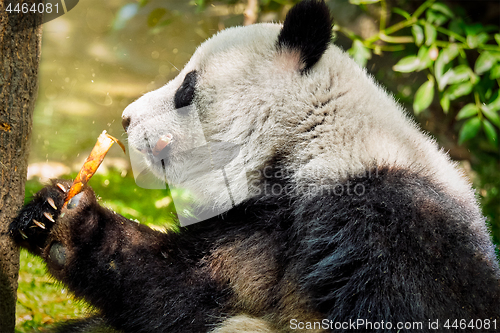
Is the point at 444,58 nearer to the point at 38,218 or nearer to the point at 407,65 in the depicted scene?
the point at 407,65

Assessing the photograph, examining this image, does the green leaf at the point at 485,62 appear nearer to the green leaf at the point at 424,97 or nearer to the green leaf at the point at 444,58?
the green leaf at the point at 444,58

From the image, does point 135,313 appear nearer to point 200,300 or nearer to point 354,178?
point 200,300

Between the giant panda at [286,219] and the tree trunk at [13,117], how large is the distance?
4.6 inches

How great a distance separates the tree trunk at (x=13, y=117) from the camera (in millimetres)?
2402

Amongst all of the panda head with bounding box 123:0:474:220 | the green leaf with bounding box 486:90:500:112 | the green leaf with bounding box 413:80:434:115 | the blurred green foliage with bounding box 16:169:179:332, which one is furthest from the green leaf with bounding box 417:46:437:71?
the blurred green foliage with bounding box 16:169:179:332

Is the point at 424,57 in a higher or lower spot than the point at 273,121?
lower

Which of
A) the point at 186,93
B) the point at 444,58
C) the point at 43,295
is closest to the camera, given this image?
the point at 186,93

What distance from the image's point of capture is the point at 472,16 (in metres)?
7.44

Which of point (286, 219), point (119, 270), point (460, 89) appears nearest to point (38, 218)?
point (119, 270)

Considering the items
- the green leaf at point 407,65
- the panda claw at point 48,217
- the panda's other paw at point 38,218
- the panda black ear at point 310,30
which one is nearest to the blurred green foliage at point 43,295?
the panda's other paw at point 38,218

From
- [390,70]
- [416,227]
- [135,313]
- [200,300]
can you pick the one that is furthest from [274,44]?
[390,70]

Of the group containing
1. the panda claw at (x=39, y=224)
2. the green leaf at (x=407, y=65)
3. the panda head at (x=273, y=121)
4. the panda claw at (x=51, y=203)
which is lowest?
the green leaf at (x=407, y=65)

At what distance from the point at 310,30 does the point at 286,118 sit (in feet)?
1.97

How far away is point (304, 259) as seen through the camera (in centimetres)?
234
